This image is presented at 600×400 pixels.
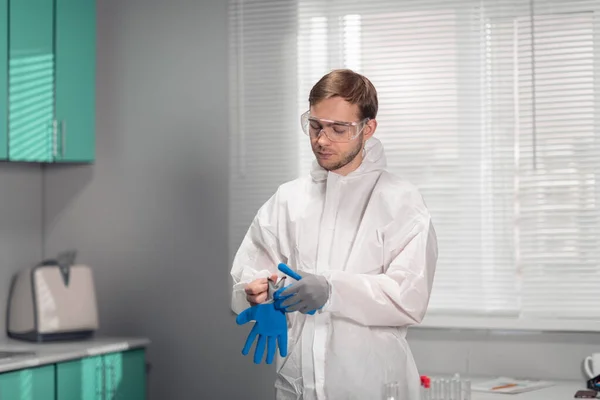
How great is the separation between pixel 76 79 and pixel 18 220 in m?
0.65

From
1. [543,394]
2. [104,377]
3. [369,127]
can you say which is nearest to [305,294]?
[369,127]

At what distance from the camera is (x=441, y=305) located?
10.9ft

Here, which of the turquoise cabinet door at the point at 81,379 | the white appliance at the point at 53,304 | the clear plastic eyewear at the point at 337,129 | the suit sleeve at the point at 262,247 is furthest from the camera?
the white appliance at the point at 53,304

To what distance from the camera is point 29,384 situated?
Answer: 3018 millimetres

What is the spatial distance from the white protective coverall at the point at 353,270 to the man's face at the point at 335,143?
2.1 inches

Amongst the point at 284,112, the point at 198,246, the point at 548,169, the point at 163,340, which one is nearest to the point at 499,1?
the point at 548,169

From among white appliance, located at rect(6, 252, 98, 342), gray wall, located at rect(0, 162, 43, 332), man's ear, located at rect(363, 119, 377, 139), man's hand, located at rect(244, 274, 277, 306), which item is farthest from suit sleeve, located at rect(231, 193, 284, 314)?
gray wall, located at rect(0, 162, 43, 332)

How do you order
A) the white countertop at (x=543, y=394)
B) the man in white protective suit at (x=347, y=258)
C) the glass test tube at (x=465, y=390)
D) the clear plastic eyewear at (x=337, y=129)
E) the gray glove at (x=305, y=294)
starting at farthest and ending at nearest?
the white countertop at (x=543, y=394) < the clear plastic eyewear at (x=337, y=129) < the man in white protective suit at (x=347, y=258) < the gray glove at (x=305, y=294) < the glass test tube at (x=465, y=390)

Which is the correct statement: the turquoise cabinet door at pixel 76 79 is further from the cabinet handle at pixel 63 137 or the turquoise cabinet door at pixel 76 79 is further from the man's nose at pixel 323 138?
the man's nose at pixel 323 138

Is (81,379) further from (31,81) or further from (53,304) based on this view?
(31,81)

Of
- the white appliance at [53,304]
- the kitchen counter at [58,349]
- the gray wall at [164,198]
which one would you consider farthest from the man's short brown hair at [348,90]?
the white appliance at [53,304]

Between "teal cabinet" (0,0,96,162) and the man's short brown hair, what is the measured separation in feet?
4.34

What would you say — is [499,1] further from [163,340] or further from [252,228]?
[163,340]

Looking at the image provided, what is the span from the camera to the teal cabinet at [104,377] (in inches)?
125
